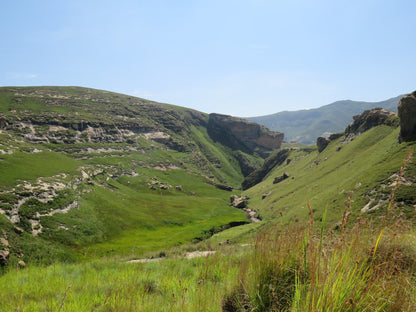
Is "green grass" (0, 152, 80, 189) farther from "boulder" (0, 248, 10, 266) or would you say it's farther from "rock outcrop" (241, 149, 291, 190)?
"rock outcrop" (241, 149, 291, 190)

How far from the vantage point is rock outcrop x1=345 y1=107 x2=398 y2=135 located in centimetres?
6769

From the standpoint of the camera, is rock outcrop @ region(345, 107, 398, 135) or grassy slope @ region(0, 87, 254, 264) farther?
rock outcrop @ region(345, 107, 398, 135)

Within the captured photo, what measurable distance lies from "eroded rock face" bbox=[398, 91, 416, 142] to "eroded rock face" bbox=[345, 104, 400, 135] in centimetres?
2280

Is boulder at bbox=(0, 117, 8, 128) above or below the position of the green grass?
above

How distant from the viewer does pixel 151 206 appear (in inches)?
3002

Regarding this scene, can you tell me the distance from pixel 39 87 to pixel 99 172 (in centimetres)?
15575

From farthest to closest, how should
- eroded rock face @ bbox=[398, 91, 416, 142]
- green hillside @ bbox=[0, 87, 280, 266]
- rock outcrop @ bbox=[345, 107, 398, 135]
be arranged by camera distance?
rock outcrop @ bbox=[345, 107, 398, 135] → eroded rock face @ bbox=[398, 91, 416, 142] → green hillside @ bbox=[0, 87, 280, 266]

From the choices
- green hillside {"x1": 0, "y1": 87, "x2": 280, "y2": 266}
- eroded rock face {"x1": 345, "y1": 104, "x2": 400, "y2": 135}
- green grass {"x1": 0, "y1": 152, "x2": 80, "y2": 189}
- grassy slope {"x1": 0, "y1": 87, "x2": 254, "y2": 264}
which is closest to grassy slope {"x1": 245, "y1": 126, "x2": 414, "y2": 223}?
eroded rock face {"x1": 345, "y1": 104, "x2": 400, "y2": 135}

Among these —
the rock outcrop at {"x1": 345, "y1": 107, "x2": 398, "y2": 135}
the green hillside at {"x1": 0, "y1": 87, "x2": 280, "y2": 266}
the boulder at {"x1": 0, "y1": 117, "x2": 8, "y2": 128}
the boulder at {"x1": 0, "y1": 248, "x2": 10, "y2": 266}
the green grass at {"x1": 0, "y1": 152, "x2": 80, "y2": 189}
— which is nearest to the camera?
the boulder at {"x1": 0, "y1": 248, "x2": 10, "y2": 266}

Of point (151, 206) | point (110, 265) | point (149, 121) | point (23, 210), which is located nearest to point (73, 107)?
point (149, 121)

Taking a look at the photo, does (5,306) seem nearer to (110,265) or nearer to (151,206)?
(110,265)

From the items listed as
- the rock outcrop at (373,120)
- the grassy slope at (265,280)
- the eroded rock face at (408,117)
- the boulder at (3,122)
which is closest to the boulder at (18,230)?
the grassy slope at (265,280)

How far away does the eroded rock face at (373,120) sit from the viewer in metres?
68.5

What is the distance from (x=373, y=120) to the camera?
77500 mm
